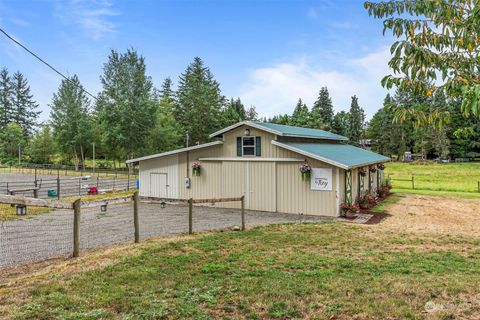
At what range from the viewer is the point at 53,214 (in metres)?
12.1

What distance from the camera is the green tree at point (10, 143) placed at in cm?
4753

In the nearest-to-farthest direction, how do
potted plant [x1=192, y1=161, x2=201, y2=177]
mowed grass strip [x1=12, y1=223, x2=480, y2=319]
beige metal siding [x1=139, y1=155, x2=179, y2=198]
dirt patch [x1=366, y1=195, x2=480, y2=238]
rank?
mowed grass strip [x1=12, y1=223, x2=480, y2=319] < dirt patch [x1=366, y1=195, x2=480, y2=238] < potted plant [x1=192, y1=161, x2=201, y2=177] < beige metal siding [x1=139, y1=155, x2=179, y2=198]

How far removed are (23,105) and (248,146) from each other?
189 feet

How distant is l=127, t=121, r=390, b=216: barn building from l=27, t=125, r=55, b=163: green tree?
3617cm

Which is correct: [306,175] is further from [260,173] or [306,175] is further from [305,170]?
[260,173]

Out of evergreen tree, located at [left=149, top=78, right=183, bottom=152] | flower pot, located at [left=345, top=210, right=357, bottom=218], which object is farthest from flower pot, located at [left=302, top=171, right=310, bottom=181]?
evergreen tree, located at [left=149, top=78, right=183, bottom=152]

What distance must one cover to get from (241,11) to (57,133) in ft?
106

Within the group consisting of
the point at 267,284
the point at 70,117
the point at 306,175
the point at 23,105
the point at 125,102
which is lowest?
the point at 267,284

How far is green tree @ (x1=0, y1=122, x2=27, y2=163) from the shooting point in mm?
47531

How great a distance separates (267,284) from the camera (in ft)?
14.5

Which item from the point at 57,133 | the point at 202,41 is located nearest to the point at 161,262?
the point at 202,41

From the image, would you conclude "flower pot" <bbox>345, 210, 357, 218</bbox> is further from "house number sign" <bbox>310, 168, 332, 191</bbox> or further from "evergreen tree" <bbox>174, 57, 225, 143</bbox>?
"evergreen tree" <bbox>174, 57, 225, 143</bbox>

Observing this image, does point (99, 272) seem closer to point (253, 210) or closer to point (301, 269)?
point (301, 269)

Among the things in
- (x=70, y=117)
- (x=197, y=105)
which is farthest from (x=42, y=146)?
(x=197, y=105)
